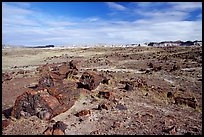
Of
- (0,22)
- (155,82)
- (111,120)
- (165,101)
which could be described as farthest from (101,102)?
(155,82)

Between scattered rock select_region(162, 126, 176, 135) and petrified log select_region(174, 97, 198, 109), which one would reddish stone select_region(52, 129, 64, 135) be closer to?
scattered rock select_region(162, 126, 176, 135)

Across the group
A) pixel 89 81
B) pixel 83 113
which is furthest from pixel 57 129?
pixel 89 81

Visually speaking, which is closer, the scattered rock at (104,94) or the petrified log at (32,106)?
the petrified log at (32,106)

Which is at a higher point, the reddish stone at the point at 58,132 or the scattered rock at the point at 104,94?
the scattered rock at the point at 104,94

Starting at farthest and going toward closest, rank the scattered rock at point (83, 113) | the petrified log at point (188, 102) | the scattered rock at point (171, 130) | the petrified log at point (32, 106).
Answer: the petrified log at point (188, 102), the scattered rock at point (83, 113), the petrified log at point (32, 106), the scattered rock at point (171, 130)

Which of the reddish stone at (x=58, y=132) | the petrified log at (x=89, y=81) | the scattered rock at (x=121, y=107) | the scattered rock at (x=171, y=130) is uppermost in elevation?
the petrified log at (x=89, y=81)

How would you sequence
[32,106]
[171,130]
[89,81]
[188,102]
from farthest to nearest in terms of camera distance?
[89,81] < [188,102] < [32,106] < [171,130]

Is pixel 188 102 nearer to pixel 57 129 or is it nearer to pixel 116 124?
pixel 116 124

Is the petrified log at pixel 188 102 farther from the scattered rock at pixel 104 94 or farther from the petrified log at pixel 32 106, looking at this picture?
the petrified log at pixel 32 106

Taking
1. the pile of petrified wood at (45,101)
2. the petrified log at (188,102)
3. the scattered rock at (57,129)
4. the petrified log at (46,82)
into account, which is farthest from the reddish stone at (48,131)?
the petrified log at (188,102)

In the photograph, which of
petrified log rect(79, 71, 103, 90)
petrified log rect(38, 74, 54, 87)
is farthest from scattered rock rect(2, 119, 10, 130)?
petrified log rect(79, 71, 103, 90)

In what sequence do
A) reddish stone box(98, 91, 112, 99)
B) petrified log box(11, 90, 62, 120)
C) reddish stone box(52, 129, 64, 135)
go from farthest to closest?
1. reddish stone box(98, 91, 112, 99)
2. petrified log box(11, 90, 62, 120)
3. reddish stone box(52, 129, 64, 135)

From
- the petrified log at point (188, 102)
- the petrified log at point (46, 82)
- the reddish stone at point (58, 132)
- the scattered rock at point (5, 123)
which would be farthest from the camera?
the petrified log at point (46, 82)

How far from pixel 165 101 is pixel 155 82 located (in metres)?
6.38
